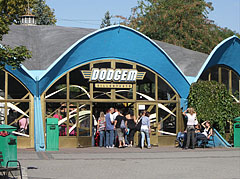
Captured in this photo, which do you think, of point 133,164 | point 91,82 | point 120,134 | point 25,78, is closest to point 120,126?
point 120,134

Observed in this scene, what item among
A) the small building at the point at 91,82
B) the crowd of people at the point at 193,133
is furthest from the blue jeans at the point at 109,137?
the crowd of people at the point at 193,133

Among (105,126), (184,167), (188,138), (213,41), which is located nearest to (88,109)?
(105,126)

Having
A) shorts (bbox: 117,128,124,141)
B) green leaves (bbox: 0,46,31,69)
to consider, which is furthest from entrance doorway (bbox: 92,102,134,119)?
green leaves (bbox: 0,46,31,69)

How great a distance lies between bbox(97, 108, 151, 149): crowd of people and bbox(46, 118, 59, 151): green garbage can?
7.21ft

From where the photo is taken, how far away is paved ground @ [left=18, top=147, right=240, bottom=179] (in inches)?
527

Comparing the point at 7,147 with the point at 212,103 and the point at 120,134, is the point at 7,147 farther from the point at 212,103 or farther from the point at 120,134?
the point at 212,103

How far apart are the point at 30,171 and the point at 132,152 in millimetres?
6886

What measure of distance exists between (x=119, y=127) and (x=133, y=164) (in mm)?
6276

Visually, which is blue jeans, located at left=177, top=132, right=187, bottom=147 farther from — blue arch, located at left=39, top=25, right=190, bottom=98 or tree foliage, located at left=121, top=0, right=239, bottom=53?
tree foliage, located at left=121, top=0, right=239, bottom=53

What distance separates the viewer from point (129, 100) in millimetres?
23344

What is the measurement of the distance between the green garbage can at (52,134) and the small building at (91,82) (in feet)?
2.18

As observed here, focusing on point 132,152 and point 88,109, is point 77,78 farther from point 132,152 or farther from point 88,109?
point 132,152

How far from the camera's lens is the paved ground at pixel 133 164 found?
13.4 m

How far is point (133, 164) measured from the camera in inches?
621
